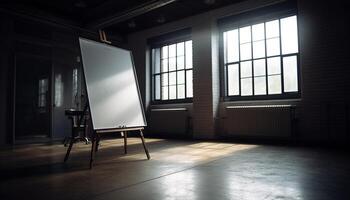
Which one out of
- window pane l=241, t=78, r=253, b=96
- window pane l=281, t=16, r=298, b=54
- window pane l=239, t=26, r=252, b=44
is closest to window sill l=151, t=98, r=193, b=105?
window pane l=241, t=78, r=253, b=96

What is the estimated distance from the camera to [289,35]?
221 inches

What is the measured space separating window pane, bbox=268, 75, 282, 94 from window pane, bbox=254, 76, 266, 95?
135 millimetres

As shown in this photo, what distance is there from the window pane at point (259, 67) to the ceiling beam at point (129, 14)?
2.33 meters

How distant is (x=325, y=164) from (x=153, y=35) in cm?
586

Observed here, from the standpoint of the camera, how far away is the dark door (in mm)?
6195

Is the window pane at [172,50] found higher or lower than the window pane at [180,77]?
higher

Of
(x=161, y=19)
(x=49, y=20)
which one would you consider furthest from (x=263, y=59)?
(x=49, y=20)

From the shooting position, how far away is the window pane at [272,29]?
579 centimetres

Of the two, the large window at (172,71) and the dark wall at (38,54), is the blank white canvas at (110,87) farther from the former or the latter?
the dark wall at (38,54)

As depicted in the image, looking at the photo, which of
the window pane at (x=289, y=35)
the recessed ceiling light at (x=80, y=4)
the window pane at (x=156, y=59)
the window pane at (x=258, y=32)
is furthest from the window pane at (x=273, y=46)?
the recessed ceiling light at (x=80, y=4)

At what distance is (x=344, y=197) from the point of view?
195 centimetres

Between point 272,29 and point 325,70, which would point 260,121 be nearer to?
point 325,70

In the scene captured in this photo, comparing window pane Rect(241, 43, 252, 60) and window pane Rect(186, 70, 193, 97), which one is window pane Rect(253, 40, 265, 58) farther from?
window pane Rect(186, 70, 193, 97)

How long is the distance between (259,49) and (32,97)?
18.2ft
